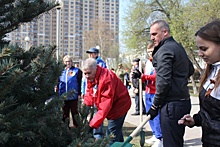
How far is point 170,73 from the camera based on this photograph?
326cm

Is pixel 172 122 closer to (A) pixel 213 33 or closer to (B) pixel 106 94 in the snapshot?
(B) pixel 106 94

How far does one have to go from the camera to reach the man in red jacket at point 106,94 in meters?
3.60

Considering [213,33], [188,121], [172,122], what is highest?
[213,33]

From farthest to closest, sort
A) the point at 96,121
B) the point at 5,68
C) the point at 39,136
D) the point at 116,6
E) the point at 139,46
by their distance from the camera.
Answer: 1. the point at 116,6
2. the point at 139,46
3. the point at 96,121
4. the point at 39,136
5. the point at 5,68

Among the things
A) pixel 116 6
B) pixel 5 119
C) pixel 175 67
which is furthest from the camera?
pixel 116 6

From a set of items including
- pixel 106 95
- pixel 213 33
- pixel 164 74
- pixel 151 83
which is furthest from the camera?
pixel 151 83

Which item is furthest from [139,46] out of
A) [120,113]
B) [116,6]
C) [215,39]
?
[116,6]


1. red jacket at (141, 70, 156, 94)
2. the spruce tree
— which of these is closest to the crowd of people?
the spruce tree

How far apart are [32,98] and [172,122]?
1.95 meters

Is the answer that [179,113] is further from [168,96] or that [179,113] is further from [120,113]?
[120,113]

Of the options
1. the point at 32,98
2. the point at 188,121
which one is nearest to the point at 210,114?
the point at 188,121

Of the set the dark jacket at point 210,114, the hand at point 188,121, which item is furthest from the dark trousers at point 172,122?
the dark jacket at point 210,114

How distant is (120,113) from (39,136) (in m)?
2.47

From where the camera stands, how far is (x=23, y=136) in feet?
5.14
